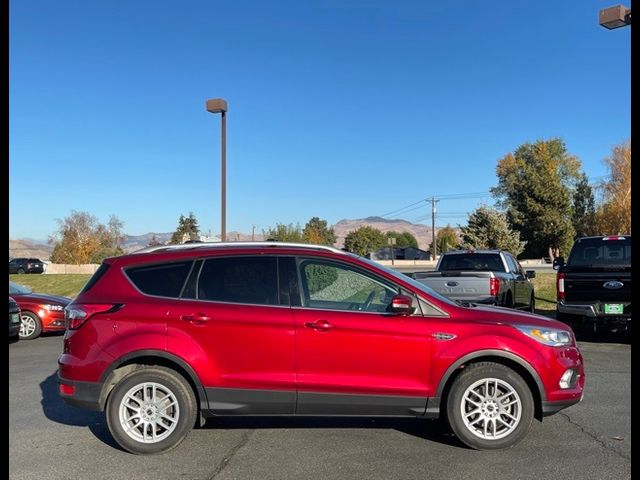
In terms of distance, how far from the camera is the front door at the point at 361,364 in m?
4.75

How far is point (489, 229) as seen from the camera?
41.1m

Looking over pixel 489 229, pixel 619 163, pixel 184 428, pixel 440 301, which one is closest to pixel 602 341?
pixel 440 301

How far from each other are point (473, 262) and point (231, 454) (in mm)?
8820

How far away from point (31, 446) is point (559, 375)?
477 centimetres

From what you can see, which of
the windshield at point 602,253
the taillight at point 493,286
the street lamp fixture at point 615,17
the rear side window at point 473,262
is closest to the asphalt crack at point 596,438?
the taillight at point 493,286

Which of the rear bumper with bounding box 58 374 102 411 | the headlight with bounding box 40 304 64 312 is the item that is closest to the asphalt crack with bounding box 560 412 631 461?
the rear bumper with bounding box 58 374 102 411

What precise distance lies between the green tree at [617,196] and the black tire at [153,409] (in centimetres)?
5760

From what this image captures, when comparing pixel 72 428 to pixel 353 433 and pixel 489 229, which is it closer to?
pixel 353 433

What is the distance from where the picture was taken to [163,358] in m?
4.80

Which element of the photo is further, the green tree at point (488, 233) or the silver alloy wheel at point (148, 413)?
the green tree at point (488, 233)

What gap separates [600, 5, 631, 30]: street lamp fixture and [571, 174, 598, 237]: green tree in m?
49.6

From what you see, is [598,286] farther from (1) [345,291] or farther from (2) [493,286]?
(1) [345,291]

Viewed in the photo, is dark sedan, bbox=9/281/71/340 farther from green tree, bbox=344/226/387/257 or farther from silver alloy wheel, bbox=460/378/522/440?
green tree, bbox=344/226/387/257

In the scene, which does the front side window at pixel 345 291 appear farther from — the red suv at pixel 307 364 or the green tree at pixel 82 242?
the green tree at pixel 82 242
